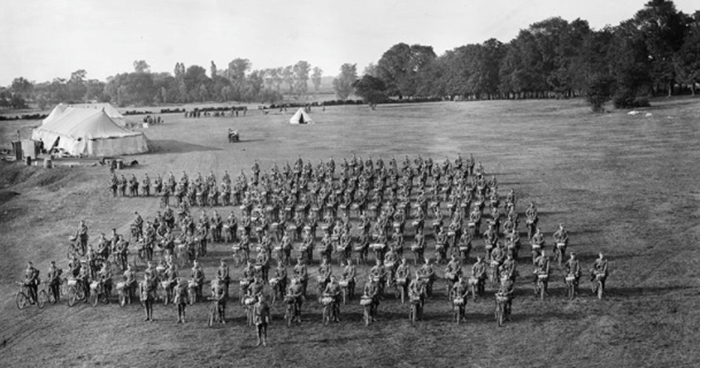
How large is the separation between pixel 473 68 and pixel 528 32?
1036 cm

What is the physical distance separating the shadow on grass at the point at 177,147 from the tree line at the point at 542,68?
31.7 m

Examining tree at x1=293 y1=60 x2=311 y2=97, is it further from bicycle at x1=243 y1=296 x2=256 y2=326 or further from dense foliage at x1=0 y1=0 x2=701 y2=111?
bicycle at x1=243 y1=296 x2=256 y2=326

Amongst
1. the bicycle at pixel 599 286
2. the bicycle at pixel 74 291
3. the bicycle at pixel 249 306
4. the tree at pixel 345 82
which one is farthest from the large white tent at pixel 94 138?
the tree at pixel 345 82

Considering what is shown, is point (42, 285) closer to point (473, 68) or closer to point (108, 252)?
point (108, 252)

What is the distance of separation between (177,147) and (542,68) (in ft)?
188

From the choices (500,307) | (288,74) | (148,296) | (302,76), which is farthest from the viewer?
(288,74)

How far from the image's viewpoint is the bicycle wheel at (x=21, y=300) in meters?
19.0

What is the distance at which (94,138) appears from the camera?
4731 cm

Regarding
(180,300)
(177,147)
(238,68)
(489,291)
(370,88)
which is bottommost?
(489,291)

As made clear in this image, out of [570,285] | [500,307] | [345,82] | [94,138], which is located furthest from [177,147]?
[345,82]

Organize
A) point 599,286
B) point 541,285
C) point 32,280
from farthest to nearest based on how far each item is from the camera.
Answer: point 32,280
point 541,285
point 599,286

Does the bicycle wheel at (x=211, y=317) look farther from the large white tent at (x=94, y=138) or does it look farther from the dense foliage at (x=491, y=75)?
the large white tent at (x=94, y=138)

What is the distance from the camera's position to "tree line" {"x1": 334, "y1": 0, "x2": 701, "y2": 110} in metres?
48.1

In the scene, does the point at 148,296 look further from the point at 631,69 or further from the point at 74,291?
the point at 631,69
